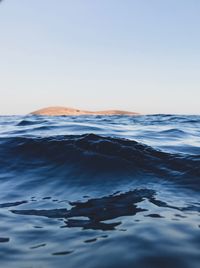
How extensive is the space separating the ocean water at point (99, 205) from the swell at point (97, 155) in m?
0.02

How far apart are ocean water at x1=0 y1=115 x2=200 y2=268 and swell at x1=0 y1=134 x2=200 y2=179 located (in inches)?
0.6

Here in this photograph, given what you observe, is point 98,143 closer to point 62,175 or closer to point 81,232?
point 62,175

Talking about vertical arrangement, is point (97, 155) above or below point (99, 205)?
above

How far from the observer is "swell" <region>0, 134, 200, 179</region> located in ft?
15.9

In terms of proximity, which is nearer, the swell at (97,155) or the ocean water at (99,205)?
the ocean water at (99,205)

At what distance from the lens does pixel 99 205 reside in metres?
3.28

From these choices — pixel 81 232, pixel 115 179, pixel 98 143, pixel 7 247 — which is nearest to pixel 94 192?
pixel 115 179

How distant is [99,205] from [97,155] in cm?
234

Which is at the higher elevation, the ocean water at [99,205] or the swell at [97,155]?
the swell at [97,155]

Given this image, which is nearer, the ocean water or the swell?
the ocean water

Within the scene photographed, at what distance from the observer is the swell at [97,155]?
191 inches

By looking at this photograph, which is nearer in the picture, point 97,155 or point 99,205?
point 99,205

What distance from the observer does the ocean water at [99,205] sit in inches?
83.1

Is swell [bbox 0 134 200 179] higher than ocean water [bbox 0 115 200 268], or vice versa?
swell [bbox 0 134 200 179]
